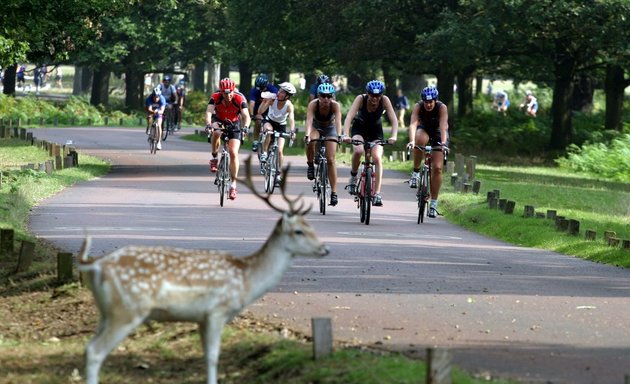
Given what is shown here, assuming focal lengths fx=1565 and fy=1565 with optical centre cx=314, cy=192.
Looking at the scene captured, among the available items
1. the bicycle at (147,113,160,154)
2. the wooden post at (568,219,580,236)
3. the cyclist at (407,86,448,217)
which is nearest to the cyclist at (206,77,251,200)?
the cyclist at (407,86,448,217)

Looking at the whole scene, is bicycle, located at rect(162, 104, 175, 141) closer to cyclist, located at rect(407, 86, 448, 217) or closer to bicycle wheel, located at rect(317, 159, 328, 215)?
bicycle wheel, located at rect(317, 159, 328, 215)

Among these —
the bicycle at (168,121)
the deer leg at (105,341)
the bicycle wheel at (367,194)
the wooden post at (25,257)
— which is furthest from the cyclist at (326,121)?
the bicycle at (168,121)

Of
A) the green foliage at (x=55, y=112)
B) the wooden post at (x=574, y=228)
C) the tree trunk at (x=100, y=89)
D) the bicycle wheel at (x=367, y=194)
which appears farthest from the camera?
the tree trunk at (x=100, y=89)

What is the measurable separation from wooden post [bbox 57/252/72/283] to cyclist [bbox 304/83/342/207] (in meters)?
8.62

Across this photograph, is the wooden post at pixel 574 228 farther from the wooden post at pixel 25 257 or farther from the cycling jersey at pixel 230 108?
the wooden post at pixel 25 257

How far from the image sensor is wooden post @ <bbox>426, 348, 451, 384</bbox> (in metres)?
9.62

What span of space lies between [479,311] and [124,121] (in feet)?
181

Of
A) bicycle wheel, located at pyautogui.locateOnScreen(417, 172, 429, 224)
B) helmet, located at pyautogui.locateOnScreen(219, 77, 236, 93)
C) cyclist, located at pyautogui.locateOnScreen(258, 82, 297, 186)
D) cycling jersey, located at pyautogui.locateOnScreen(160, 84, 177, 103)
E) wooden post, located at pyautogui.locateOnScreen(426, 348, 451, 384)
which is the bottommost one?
bicycle wheel, located at pyautogui.locateOnScreen(417, 172, 429, 224)

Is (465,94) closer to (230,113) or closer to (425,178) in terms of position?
(230,113)

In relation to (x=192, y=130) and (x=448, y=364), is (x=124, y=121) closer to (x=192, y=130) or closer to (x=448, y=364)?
(x=192, y=130)

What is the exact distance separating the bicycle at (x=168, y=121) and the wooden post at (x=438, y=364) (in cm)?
4238

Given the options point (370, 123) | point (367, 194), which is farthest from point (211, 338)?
point (370, 123)

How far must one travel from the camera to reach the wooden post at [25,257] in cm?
1652

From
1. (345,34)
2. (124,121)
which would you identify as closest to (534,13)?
(345,34)
